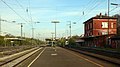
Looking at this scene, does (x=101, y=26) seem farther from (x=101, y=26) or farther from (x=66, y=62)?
(x=66, y=62)

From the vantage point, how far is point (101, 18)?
360 feet

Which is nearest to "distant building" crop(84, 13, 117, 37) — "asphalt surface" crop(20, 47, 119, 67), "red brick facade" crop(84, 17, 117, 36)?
"red brick facade" crop(84, 17, 117, 36)

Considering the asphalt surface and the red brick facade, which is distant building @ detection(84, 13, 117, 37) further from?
the asphalt surface

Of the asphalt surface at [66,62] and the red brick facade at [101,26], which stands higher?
the red brick facade at [101,26]

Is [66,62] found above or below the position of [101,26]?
below

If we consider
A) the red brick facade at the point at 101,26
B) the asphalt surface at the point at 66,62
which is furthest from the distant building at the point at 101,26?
the asphalt surface at the point at 66,62

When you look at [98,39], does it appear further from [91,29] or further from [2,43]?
[2,43]

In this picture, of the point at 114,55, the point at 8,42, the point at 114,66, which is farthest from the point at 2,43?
the point at 114,66

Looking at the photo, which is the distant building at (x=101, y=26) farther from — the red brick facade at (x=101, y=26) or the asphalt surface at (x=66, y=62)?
the asphalt surface at (x=66, y=62)

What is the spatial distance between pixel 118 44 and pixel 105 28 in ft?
139

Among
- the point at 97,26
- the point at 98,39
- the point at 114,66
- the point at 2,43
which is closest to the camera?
the point at 114,66

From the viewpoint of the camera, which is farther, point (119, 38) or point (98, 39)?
point (98, 39)

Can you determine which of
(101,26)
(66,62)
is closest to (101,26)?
(101,26)

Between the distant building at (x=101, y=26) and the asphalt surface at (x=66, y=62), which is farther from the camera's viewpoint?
the distant building at (x=101, y=26)
